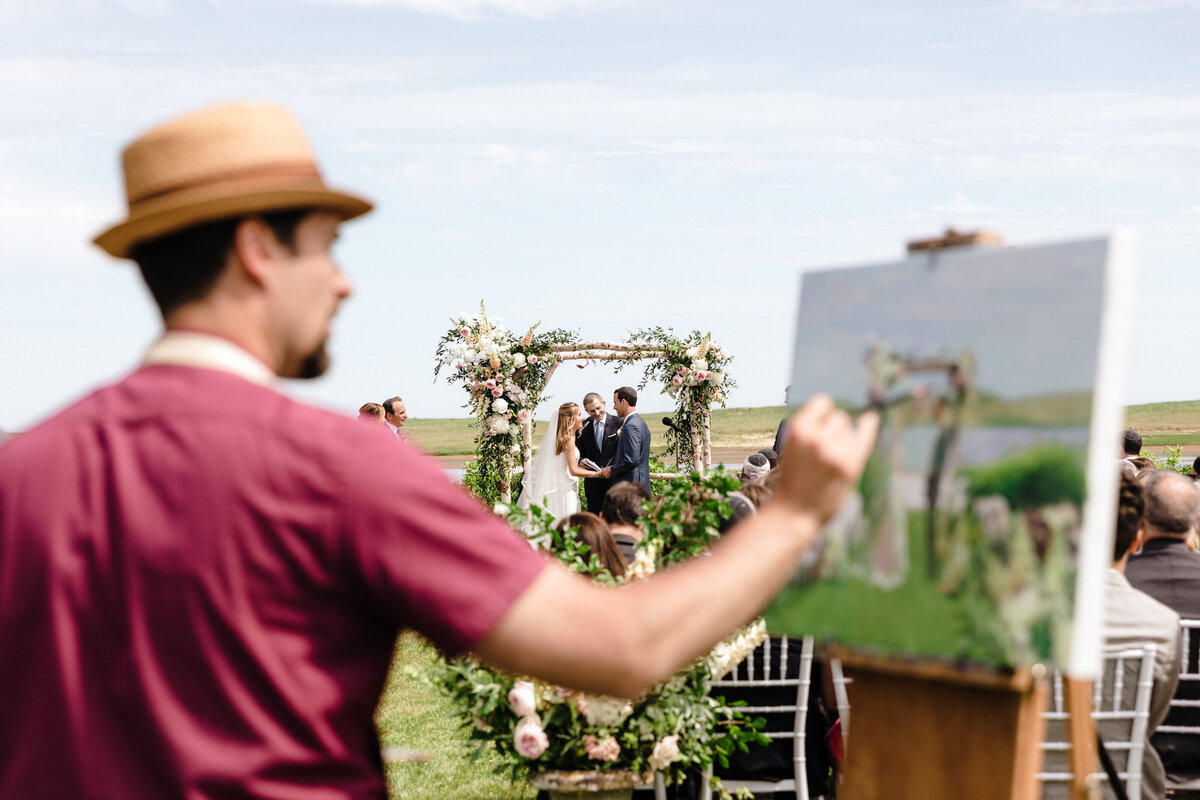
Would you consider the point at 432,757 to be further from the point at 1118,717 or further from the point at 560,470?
the point at 560,470

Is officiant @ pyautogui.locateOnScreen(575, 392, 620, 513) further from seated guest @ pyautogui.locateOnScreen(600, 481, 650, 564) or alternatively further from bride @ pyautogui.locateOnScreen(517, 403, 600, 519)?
seated guest @ pyautogui.locateOnScreen(600, 481, 650, 564)

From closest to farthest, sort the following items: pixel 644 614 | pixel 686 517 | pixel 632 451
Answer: pixel 644 614 → pixel 686 517 → pixel 632 451

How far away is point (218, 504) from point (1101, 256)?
1.27 metres

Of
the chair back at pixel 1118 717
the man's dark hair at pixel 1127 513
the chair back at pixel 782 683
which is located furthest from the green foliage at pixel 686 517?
the man's dark hair at pixel 1127 513

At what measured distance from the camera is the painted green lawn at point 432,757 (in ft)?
18.0

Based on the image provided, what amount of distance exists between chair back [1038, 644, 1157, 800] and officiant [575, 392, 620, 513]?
8747 millimetres

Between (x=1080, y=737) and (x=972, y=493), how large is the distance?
415 millimetres

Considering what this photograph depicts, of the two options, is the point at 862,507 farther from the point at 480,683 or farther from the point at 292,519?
the point at 480,683

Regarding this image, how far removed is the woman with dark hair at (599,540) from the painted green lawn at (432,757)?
95cm

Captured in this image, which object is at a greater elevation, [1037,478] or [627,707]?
[1037,478]

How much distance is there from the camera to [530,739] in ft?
10.9

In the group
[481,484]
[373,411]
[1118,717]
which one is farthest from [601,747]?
[481,484]

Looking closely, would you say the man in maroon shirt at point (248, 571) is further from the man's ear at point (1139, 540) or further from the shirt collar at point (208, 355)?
the man's ear at point (1139, 540)

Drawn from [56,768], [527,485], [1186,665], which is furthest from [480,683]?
[527,485]
